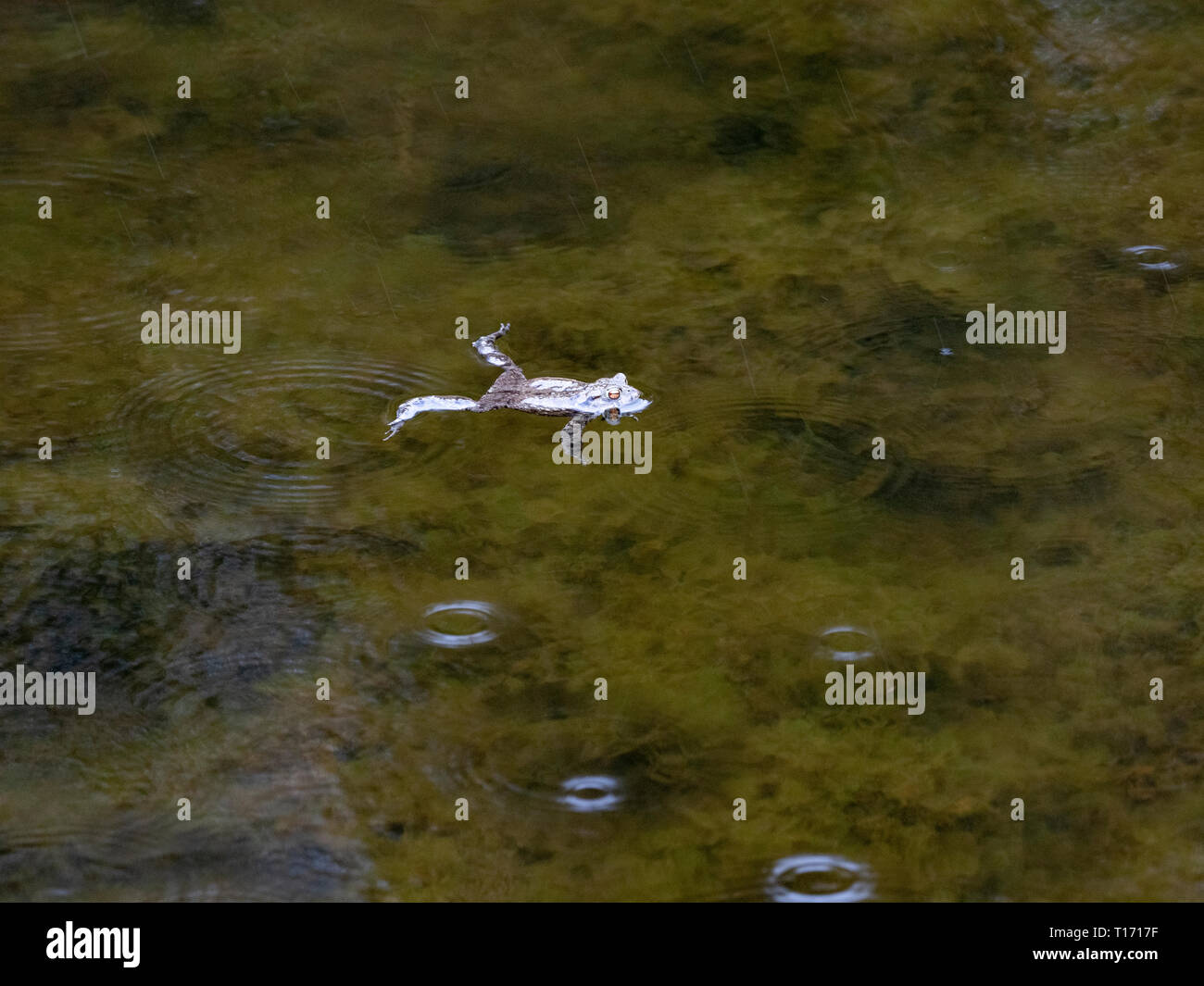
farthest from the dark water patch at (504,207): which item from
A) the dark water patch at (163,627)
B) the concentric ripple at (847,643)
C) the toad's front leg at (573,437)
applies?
the concentric ripple at (847,643)

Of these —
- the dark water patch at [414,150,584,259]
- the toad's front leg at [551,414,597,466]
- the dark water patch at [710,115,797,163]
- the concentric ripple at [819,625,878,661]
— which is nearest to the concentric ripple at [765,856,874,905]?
the concentric ripple at [819,625,878,661]

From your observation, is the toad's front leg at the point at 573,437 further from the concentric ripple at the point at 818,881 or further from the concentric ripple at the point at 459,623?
the concentric ripple at the point at 818,881

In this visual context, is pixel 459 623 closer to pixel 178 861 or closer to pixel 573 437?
pixel 573 437

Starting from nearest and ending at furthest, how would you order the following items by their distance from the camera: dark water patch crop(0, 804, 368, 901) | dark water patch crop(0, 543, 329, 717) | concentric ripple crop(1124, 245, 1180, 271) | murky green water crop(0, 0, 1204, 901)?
1. dark water patch crop(0, 804, 368, 901)
2. murky green water crop(0, 0, 1204, 901)
3. dark water patch crop(0, 543, 329, 717)
4. concentric ripple crop(1124, 245, 1180, 271)

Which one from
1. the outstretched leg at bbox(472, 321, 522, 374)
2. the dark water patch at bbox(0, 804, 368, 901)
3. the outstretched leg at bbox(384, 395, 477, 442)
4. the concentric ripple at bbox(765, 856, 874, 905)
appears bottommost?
the concentric ripple at bbox(765, 856, 874, 905)

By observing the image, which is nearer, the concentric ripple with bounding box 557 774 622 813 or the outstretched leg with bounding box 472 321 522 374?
the concentric ripple with bounding box 557 774 622 813

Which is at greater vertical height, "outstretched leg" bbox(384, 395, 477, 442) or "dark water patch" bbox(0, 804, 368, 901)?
"outstretched leg" bbox(384, 395, 477, 442)

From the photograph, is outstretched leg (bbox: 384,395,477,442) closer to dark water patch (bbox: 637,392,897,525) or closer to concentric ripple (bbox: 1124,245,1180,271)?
dark water patch (bbox: 637,392,897,525)
